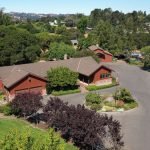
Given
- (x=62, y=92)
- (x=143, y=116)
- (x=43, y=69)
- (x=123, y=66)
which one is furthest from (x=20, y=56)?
(x=143, y=116)

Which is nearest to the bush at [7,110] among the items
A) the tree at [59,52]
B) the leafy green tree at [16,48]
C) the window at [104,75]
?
the window at [104,75]

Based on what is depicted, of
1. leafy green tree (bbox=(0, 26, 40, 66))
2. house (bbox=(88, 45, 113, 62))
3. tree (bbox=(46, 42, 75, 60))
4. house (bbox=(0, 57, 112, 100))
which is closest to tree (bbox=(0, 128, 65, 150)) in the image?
house (bbox=(0, 57, 112, 100))

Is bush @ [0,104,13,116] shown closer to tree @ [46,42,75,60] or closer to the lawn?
the lawn

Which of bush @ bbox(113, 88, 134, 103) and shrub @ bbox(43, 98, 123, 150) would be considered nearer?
shrub @ bbox(43, 98, 123, 150)

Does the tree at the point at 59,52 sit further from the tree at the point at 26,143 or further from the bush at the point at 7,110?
the tree at the point at 26,143

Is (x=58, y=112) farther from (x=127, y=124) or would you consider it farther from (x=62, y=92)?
(x=62, y=92)

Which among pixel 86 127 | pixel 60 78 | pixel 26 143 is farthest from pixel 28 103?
pixel 26 143

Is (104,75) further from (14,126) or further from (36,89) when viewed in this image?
(14,126)
